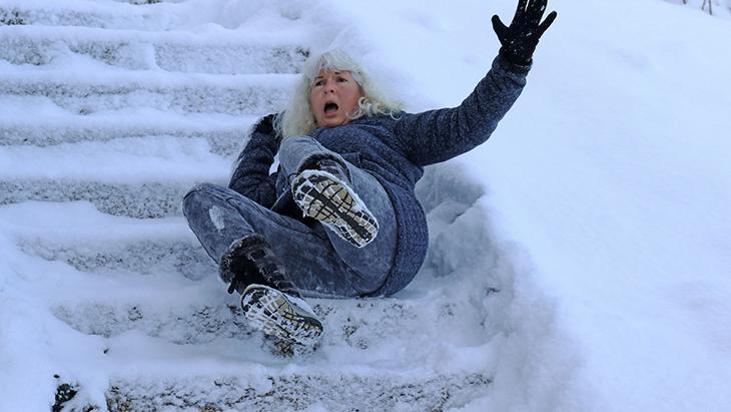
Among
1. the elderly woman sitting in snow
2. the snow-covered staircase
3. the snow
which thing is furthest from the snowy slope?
the elderly woman sitting in snow

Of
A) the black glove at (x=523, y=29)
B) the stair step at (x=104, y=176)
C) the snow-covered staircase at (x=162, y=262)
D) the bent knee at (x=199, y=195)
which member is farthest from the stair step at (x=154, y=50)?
the black glove at (x=523, y=29)

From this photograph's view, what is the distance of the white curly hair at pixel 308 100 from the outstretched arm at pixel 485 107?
0.44ft

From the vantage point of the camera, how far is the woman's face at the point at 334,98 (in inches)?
90.5

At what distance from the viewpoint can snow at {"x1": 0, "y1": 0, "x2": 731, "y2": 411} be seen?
5.66 ft

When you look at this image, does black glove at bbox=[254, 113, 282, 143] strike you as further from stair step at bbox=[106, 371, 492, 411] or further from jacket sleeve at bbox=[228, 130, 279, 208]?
stair step at bbox=[106, 371, 492, 411]

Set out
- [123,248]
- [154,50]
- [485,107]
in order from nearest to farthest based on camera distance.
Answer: [485,107]
[123,248]
[154,50]

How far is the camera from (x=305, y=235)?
6.30ft

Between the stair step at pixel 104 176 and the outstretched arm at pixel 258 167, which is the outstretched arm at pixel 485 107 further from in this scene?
the stair step at pixel 104 176

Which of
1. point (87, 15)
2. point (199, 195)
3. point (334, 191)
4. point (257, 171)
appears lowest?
point (87, 15)

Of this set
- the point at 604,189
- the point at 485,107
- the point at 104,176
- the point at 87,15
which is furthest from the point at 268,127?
the point at 87,15

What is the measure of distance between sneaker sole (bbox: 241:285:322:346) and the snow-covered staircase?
0.18m

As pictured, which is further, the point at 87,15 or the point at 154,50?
the point at 87,15

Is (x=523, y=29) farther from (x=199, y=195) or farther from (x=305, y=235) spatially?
(x=199, y=195)

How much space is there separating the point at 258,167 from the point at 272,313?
747 mm
